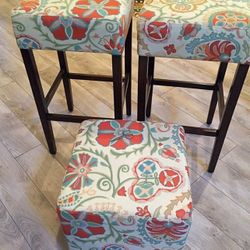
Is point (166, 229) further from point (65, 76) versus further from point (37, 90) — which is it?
point (65, 76)

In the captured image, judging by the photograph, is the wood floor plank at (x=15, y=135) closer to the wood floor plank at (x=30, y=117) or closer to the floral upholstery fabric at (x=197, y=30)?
the wood floor plank at (x=30, y=117)

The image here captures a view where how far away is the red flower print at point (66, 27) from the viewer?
2.77 feet

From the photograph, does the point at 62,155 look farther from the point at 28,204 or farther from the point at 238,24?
the point at 238,24

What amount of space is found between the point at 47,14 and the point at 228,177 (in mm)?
930

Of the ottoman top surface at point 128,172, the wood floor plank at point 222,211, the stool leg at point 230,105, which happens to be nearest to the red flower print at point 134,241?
the ottoman top surface at point 128,172

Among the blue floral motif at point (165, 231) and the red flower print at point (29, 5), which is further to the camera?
the red flower print at point (29, 5)

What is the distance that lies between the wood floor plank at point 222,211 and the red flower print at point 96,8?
746 mm

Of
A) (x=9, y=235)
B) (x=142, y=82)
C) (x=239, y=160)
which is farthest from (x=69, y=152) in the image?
(x=239, y=160)

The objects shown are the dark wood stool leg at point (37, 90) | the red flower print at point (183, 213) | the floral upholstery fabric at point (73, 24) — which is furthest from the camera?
the dark wood stool leg at point (37, 90)

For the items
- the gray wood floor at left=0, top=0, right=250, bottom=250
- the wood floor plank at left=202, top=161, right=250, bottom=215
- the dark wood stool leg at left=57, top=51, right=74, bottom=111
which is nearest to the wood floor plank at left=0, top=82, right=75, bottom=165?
the gray wood floor at left=0, top=0, right=250, bottom=250

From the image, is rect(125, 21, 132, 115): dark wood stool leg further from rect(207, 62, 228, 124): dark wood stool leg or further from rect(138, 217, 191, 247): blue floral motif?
rect(138, 217, 191, 247): blue floral motif

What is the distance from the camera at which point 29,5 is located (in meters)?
0.89

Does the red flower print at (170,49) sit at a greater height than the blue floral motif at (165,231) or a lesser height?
greater

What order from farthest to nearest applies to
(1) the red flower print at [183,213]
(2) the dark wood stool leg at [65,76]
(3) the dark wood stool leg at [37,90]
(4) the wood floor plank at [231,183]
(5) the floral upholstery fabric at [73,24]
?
(2) the dark wood stool leg at [65,76] < (4) the wood floor plank at [231,183] < (3) the dark wood stool leg at [37,90] < (5) the floral upholstery fabric at [73,24] < (1) the red flower print at [183,213]
